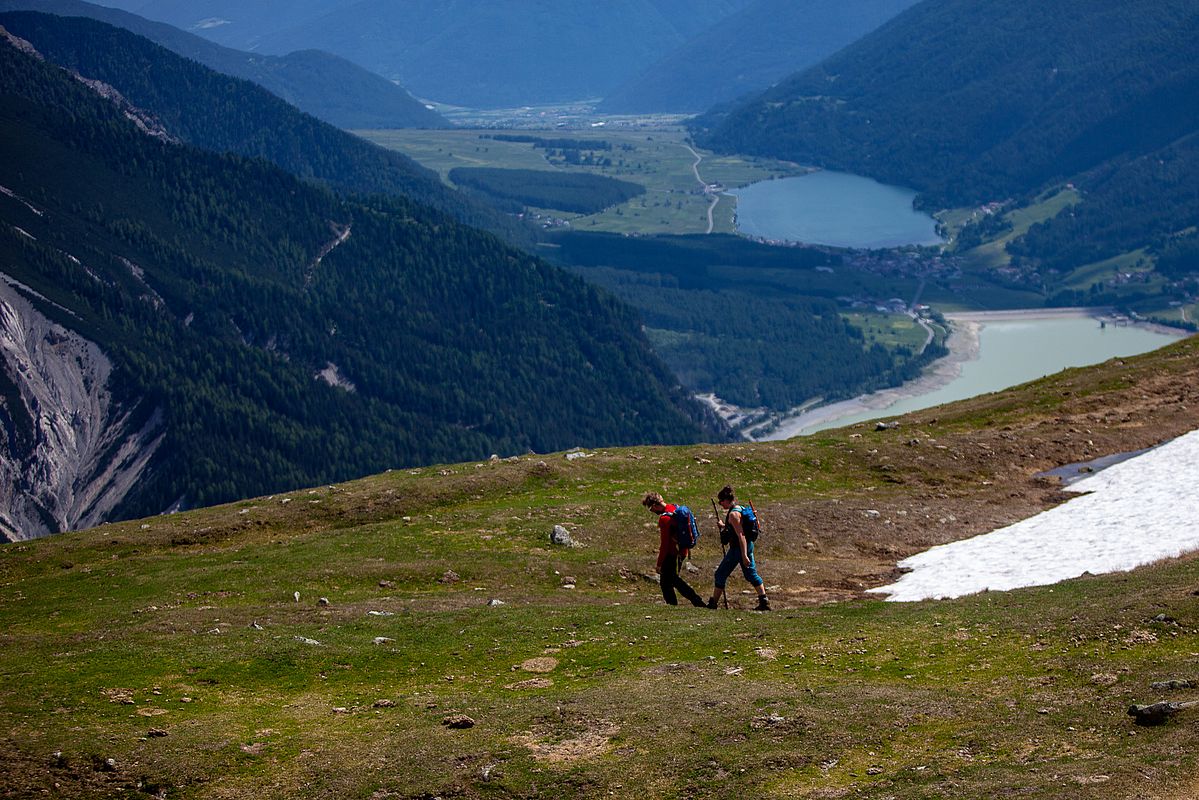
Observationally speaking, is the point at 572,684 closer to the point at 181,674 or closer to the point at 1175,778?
the point at 181,674

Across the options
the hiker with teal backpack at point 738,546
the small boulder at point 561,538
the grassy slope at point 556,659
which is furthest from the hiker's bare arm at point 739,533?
the small boulder at point 561,538

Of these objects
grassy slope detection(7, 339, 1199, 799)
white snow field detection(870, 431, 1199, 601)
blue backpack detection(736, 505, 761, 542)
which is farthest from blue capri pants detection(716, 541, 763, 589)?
white snow field detection(870, 431, 1199, 601)

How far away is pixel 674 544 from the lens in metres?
38.1

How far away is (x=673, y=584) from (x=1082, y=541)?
15.3m

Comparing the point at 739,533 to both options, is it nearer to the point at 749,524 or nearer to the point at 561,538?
the point at 749,524

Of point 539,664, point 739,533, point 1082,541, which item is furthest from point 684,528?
point 1082,541

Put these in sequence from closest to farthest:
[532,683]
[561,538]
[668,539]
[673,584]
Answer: [532,683], [668,539], [673,584], [561,538]

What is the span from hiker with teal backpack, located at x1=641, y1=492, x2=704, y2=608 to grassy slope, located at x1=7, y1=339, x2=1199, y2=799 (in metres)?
1.01

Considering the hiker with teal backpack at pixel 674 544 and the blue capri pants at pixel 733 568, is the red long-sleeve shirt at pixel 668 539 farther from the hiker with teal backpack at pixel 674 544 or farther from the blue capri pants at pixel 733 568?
the blue capri pants at pixel 733 568

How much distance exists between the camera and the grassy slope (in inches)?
945

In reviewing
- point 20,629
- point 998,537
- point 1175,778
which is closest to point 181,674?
point 20,629

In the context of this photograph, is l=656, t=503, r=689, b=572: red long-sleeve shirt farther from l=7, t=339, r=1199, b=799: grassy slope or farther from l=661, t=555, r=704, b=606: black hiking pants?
l=7, t=339, r=1199, b=799: grassy slope

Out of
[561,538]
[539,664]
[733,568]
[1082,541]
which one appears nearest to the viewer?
[539,664]

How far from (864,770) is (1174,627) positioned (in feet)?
32.1
